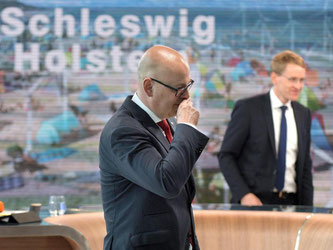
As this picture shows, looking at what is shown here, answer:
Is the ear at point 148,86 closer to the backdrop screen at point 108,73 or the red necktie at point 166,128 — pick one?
the red necktie at point 166,128

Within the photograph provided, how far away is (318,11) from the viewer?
6355 mm

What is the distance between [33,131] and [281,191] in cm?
298

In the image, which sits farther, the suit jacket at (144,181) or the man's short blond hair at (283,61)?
the man's short blond hair at (283,61)

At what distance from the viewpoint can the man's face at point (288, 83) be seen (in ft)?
13.5

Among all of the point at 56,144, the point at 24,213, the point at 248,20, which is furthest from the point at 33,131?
the point at 24,213

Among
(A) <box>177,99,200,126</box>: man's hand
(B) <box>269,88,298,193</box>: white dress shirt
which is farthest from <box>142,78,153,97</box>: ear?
(B) <box>269,88,298,193</box>: white dress shirt

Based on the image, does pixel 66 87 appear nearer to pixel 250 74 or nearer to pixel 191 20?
pixel 191 20

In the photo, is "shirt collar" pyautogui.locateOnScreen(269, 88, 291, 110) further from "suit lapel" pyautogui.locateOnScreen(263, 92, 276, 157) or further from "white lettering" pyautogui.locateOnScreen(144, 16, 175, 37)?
"white lettering" pyautogui.locateOnScreen(144, 16, 175, 37)

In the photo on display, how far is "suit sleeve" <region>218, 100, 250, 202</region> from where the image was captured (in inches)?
156

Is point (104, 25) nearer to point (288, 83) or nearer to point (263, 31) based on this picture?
point (263, 31)

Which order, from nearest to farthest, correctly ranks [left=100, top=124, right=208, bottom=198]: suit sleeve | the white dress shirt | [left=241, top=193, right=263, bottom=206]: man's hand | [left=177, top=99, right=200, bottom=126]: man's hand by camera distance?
[left=100, top=124, right=208, bottom=198]: suit sleeve → [left=177, top=99, right=200, bottom=126]: man's hand → [left=241, top=193, right=263, bottom=206]: man's hand → the white dress shirt

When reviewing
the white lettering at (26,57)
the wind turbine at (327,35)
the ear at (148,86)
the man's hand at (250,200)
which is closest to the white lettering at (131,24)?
the white lettering at (26,57)

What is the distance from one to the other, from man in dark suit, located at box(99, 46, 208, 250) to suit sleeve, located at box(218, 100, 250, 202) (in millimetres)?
1650

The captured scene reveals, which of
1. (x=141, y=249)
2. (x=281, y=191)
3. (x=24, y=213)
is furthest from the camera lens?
(x=281, y=191)
